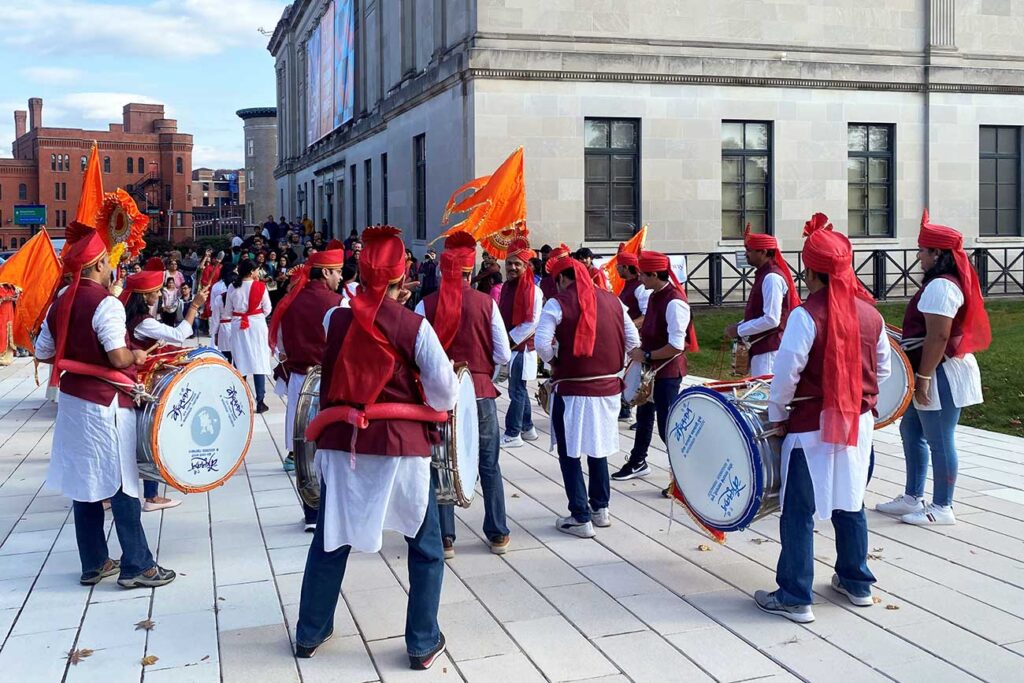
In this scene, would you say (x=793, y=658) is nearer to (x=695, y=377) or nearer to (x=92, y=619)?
(x=92, y=619)

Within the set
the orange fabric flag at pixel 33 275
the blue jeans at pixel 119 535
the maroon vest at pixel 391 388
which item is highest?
the orange fabric flag at pixel 33 275

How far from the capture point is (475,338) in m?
7.11

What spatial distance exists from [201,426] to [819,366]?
3787mm

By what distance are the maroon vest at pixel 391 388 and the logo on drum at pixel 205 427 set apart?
178 centimetres

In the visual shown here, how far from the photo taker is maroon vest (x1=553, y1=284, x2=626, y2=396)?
23.8 feet

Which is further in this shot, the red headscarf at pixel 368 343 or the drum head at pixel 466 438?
the drum head at pixel 466 438

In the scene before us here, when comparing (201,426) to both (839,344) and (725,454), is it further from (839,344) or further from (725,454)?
(839,344)

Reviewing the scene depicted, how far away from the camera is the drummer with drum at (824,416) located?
538cm

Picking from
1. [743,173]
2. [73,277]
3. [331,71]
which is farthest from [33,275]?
[331,71]

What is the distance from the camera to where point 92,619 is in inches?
225

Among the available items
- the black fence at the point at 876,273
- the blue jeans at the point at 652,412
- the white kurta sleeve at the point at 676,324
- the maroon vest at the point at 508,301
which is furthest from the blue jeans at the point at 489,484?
the black fence at the point at 876,273

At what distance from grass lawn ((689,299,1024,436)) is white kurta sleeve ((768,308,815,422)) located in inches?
260

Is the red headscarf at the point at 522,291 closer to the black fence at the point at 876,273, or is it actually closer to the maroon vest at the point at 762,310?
the maroon vest at the point at 762,310

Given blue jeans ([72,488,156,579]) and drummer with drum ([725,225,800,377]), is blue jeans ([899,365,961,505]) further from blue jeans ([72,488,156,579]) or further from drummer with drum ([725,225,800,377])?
blue jeans ([72,488,156,579])
